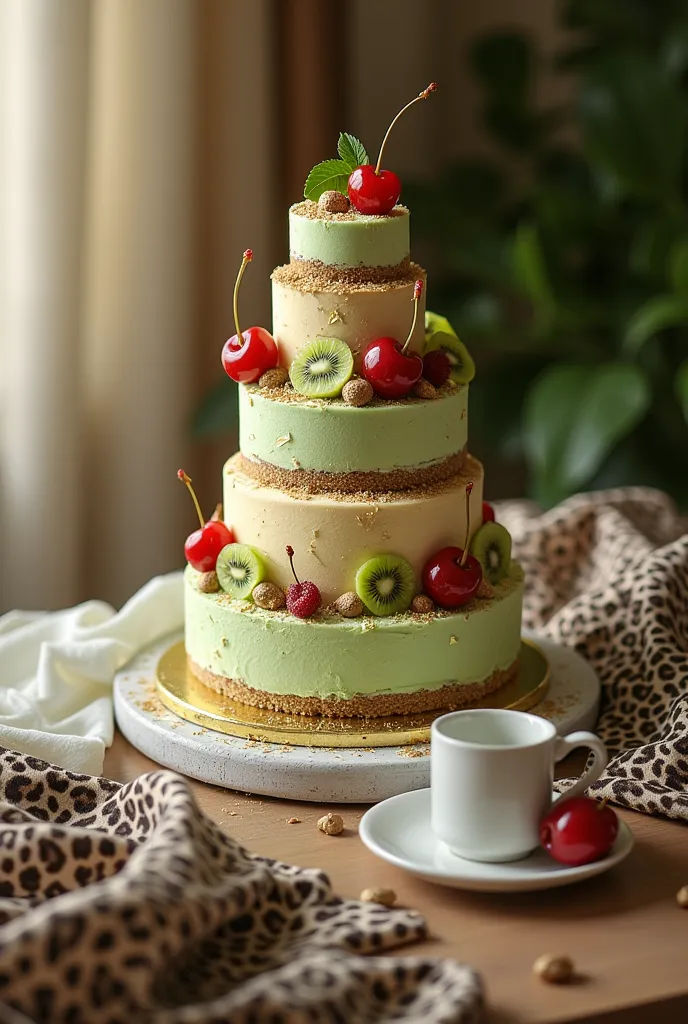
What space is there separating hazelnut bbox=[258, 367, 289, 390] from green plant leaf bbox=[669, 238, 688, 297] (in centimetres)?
130

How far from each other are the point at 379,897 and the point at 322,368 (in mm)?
560

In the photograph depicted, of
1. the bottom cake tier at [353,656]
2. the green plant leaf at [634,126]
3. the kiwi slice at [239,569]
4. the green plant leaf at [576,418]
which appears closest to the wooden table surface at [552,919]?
the bottom cake tier at [353,656]

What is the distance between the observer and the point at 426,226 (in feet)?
Answer: 10.4

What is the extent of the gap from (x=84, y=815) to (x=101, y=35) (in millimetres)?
1851

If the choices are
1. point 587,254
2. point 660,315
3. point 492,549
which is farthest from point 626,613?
point 587,254

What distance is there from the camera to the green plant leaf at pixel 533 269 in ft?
9.11

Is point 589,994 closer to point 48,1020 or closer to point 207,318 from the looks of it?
point 48,1020

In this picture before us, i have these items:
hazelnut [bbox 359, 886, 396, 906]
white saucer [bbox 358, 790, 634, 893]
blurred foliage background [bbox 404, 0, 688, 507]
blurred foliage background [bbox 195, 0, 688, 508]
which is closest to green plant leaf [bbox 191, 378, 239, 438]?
blurred foliage background [bbox 195, 0, 688, 508]

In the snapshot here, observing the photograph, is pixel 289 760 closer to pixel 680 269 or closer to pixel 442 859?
pixel 442 859

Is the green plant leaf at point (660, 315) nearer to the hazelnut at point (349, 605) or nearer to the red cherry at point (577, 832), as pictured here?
the hazelnut at point (349, 605)

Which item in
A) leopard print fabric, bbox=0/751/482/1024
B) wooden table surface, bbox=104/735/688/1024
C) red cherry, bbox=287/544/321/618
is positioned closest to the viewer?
leopard print fabric, bbox=0/751/482/1024

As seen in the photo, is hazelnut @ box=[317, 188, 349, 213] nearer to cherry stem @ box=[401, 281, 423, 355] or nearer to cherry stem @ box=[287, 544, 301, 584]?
cherry stem @ box=[401, 281, 423, 355]

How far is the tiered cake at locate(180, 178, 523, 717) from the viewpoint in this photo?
1.45 metres

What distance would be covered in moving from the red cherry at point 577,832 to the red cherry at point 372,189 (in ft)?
2.12
